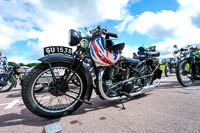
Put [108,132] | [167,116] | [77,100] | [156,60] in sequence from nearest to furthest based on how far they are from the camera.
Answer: [108,132] < [167,116] < [77,100] < [156,60]

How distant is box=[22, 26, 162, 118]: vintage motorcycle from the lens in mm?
1565

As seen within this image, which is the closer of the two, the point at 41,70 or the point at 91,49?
the point at 41,70

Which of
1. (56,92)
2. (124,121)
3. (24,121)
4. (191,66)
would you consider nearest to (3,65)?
(24,121)

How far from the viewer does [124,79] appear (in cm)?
231

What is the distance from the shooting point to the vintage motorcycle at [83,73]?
1565mm

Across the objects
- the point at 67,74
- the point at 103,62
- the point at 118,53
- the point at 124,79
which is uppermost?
the point at 118,53

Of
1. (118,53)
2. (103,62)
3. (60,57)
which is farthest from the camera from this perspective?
(118,53)

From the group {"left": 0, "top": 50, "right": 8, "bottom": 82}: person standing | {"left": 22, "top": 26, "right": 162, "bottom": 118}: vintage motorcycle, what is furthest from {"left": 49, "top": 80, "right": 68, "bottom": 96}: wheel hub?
{"left": 0, "top": 50, "right": 8, "bottom": 82}: person standing

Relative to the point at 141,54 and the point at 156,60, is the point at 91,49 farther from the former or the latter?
the point at 156,60

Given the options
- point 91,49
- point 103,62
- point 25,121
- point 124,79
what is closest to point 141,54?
point 124,79

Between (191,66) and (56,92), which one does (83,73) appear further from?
(191,66)

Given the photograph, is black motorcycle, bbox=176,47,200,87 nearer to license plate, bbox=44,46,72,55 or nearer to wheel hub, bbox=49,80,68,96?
license plate, bbox=44,46,72,55

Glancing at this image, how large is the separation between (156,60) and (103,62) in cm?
180

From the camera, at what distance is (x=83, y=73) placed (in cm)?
181
